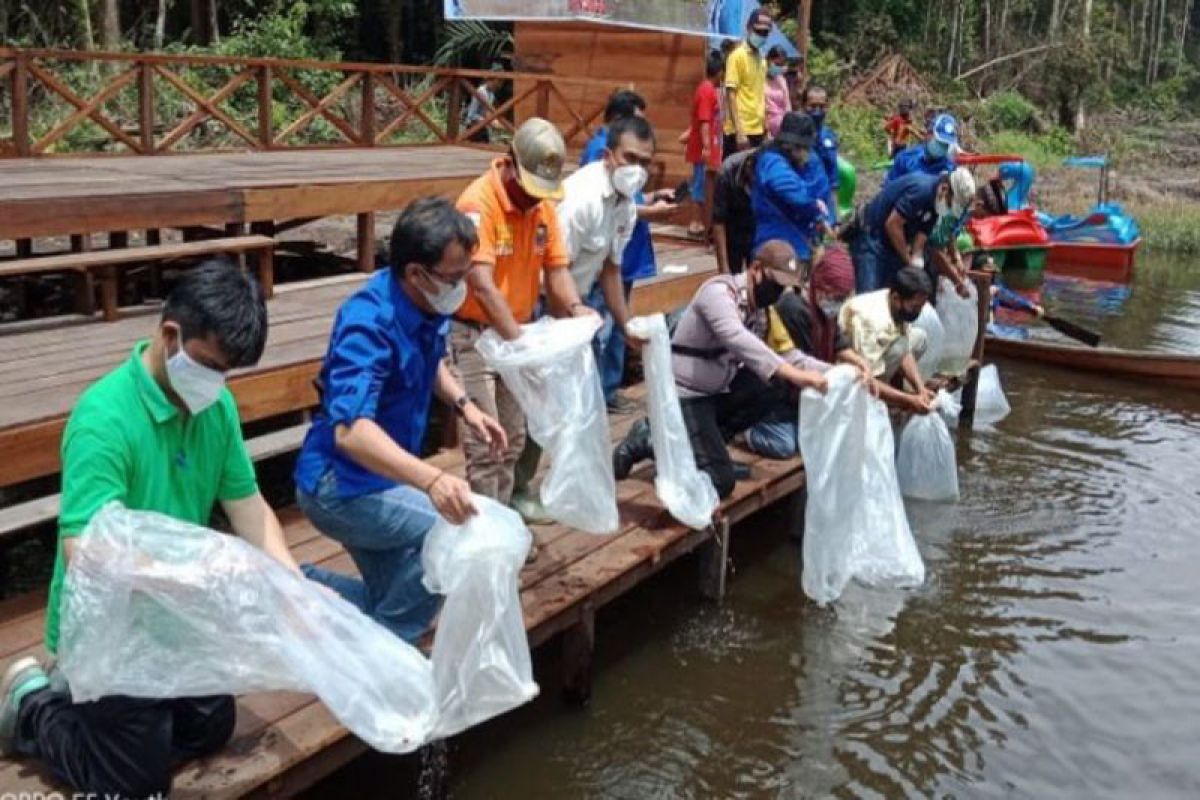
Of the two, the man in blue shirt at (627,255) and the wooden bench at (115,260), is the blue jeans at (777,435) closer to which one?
the man in blue shirt at (627,255)

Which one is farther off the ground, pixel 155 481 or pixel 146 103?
pixel 146 103

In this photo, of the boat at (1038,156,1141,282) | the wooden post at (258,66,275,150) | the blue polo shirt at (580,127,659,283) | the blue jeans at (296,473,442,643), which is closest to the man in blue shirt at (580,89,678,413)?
the blue polo shirt at (580,127,659,283)

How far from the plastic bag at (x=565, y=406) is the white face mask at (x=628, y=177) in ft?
2.29

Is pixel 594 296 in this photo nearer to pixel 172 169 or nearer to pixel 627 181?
pixel 627 181

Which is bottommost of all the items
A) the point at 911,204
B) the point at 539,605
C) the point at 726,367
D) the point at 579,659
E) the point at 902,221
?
the point at 579,659

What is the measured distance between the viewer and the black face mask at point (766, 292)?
15.9 feet

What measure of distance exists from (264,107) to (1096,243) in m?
12.3

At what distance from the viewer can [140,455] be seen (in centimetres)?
253

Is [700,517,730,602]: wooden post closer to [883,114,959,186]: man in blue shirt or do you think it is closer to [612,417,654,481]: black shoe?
[612,417,654,481]: black shoe

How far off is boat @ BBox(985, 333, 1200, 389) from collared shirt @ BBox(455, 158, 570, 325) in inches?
290

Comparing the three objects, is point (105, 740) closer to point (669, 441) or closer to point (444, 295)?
point (444, 295)

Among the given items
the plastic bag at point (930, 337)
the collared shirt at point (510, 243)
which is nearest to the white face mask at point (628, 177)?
the collared shirt at point (510, 243)

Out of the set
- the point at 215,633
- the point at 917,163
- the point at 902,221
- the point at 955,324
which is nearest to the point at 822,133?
the point at 917,163

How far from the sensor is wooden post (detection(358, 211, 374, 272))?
7.62 m
